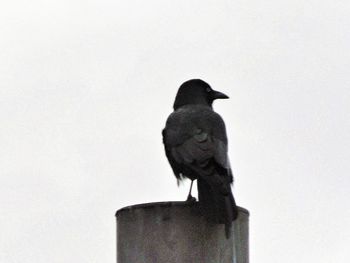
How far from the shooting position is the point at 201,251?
6145 millimetres

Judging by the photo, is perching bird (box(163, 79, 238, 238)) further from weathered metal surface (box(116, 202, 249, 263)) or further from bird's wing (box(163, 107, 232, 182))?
weathered metal surface (box(116, 202, 249, 263))

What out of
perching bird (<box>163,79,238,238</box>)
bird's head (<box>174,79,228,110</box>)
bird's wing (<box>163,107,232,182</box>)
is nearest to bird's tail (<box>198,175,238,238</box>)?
perching bird (<box>163,79,238,238</box>)

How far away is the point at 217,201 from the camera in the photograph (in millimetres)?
7082

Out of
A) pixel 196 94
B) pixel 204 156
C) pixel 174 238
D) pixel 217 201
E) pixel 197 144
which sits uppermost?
pixel 196 94

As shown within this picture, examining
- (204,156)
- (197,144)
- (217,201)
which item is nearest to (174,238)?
(217,201)

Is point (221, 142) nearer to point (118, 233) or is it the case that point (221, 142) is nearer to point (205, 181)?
point (205, 181)

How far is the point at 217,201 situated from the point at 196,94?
3.23 meters

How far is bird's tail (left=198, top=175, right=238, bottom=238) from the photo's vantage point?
21.0 feet

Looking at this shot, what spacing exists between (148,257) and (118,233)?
47 cm

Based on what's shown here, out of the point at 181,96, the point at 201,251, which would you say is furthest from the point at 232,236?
the point at 181,96

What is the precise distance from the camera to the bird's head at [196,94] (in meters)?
10.0

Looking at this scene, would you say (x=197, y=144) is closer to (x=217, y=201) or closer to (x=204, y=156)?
(x=204, y=156)

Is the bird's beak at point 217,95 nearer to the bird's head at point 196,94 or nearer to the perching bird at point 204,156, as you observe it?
the bird's head at point 196,94

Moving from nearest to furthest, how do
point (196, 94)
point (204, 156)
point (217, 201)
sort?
point (217, 201) < point (204, 156) < point (196, 94)
